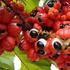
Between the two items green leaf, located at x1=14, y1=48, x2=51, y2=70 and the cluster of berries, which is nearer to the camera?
the cluster of berries

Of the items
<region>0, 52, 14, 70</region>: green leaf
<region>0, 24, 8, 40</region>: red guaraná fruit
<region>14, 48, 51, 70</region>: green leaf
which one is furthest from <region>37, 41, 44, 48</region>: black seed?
<region>0, 52, 14, 70</region>: green leaf

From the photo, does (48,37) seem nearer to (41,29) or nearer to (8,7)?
(41,29)

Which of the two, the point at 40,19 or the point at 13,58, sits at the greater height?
the point at 13,58

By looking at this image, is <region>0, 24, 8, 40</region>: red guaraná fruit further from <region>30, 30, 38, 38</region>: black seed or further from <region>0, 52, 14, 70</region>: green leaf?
<region>0, 52, 14, 70</region>: green leaf

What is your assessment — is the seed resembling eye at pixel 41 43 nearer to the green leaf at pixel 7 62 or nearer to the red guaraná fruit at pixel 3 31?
the red guaraná fruit at pixel 3 31

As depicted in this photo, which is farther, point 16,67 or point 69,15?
point 16,67

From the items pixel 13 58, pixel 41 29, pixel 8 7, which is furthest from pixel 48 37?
pixel 13 58
